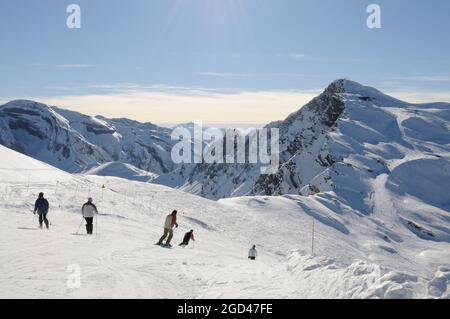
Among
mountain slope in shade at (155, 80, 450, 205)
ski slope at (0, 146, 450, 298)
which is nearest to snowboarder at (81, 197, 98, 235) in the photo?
ski slope at (0, 146, 450, 298)

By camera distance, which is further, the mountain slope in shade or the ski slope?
the mountain slope in shade

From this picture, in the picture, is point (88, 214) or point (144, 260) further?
point (88, 214)

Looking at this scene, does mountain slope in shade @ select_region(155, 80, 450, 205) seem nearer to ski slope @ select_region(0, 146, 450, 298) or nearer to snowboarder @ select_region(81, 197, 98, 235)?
ski slope @ select_region(0, 146, 450, 298)

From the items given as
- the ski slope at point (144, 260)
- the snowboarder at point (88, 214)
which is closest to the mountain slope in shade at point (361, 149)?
the ski slope at point (144, 260)

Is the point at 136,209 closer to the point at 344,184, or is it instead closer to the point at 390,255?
the point at 390,255

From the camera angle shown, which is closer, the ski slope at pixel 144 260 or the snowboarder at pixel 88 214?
the ski slope at pixel 144 260

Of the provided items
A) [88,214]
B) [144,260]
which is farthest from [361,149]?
[144,260]

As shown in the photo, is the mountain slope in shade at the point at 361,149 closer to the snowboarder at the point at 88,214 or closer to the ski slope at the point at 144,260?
the ski slope at the point at 144,260

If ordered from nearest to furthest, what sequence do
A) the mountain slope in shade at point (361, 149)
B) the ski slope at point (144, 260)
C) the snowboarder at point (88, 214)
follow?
1. the ski slope at point (144, 260)
2. the snowboarder at point (88, 214)
3. the mountain slope in shade at point (361, 149)

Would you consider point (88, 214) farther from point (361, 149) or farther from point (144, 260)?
point (361, 149)

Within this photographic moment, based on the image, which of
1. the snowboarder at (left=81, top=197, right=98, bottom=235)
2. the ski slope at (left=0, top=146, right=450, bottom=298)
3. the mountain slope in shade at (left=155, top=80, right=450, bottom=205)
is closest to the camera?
the ski slope at (left=0, top=146, right=450, bottom=298)

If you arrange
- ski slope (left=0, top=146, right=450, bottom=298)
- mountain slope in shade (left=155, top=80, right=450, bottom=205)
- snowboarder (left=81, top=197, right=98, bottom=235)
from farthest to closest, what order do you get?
mountain slope in shade (left=155, top=80, right=450, bottom=205) < snowboarder (left=81, top=197, right=98, bottom=235) < ski slope (left=0, top=146, right=450, bottom=298)

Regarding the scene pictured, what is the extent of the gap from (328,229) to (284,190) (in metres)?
107

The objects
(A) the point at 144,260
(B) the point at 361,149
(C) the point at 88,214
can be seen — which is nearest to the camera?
(A) the point at 144,260
